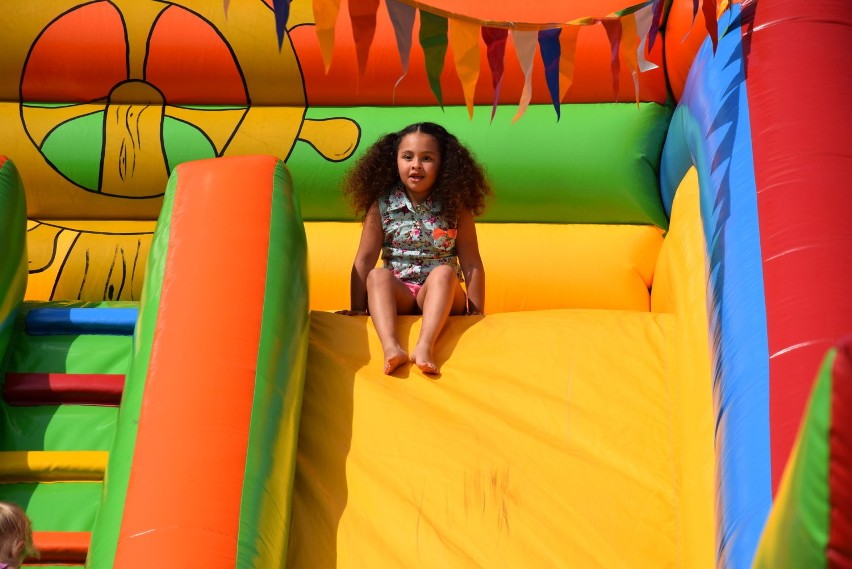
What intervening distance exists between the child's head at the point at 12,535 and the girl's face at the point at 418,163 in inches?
61.8

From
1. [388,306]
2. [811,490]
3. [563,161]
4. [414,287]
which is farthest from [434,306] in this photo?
[811,490]

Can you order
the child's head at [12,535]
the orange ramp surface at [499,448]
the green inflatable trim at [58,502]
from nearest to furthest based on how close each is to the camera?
1. the child's head at [12,535]
2. the orange ramp surface at [499,448]
3. the green inflatable trim at [58,502]

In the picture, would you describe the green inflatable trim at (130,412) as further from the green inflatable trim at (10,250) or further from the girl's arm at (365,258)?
the girl's arm at (365,258)

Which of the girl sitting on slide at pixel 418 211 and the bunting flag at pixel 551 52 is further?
the girl sitting on slide at pixel 418 211

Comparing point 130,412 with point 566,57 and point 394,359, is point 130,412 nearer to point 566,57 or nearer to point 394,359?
point 394,359

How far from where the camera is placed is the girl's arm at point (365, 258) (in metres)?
3.08

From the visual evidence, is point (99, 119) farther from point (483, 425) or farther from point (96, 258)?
point (483, 425)

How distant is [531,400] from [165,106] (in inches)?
68.0

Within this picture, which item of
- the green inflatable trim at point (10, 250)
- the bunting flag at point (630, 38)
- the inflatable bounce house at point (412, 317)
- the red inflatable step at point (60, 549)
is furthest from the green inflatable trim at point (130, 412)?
the bunting flag at point (630, 38)

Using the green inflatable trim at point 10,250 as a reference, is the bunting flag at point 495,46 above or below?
above

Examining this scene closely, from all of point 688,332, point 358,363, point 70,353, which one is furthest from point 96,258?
point 688,332

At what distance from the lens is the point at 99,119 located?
3.69 metres

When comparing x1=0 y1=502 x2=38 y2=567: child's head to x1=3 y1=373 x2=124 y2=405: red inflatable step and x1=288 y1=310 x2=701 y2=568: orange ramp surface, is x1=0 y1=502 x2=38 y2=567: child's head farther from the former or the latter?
x1=3 y1=373 x2=124 y2=405: red inflatable step

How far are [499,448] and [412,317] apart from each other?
1.76 ft
